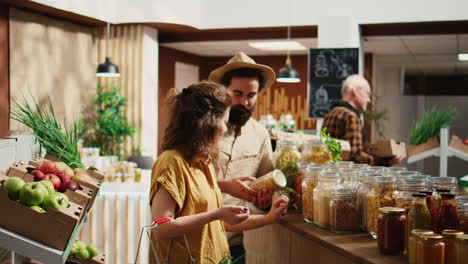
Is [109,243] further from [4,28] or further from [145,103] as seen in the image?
[145,103]

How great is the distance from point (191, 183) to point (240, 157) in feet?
2.28

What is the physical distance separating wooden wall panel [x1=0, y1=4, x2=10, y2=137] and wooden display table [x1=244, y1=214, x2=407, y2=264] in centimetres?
562

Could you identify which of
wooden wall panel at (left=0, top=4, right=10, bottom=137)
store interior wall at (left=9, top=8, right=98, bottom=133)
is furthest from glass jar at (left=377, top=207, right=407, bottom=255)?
wooden wall panel at (left=0, top=4, right=10, bottom=137)

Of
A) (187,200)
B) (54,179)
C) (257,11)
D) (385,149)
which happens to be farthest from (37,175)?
(257,11)

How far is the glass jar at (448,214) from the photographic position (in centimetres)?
161

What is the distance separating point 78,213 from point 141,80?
26.9ft

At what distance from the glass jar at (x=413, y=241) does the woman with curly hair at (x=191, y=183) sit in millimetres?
610

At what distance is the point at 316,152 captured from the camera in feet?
9.05

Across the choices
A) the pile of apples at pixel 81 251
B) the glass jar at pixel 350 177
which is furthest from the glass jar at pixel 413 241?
the pile of apples at pixel 81 251

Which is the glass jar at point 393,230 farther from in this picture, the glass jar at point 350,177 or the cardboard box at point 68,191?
the cardboard box at point 68,191

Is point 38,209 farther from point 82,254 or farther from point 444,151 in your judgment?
point 444,151

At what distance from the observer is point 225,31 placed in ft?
32.0

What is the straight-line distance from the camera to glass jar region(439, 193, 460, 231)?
1613 mm

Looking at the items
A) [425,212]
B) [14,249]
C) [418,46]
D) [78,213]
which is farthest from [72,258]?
[418,46]
